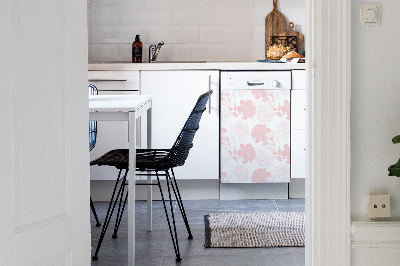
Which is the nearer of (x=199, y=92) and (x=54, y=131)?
(x=54, y=131)

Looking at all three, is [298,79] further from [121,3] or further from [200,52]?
[121,3]

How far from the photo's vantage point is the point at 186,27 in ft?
14.2

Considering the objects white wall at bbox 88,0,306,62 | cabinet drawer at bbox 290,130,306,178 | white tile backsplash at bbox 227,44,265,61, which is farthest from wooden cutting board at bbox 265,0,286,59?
cabinet drawer at bbox 290,130,306,178

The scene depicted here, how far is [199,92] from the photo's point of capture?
3.71 meters

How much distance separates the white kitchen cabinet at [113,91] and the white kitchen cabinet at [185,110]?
0.30 feet

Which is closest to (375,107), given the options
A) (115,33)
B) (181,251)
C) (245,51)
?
(181,251)

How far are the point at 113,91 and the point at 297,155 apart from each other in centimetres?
149

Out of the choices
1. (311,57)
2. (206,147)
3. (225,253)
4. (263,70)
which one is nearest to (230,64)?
(263,70)

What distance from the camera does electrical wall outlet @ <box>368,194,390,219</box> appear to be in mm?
1668

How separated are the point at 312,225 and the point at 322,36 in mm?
651

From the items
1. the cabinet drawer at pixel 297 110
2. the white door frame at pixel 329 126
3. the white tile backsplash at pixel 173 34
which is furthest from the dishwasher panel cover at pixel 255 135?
the white door frame at pixel 329 126

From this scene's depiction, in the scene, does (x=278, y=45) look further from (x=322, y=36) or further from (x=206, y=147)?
(x=322, y=36)

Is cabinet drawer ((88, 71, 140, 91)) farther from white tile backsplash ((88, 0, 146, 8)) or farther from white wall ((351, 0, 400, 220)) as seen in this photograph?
white wall ((351, 0, 400, 220))

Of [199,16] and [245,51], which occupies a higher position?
[199,16]
